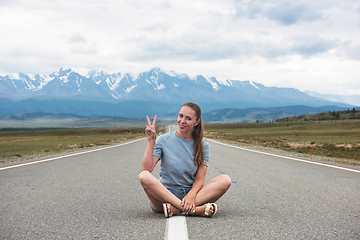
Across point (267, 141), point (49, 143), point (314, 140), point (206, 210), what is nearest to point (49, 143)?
point (49, 143)

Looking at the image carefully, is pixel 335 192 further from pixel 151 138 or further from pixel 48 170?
pixel 48 170

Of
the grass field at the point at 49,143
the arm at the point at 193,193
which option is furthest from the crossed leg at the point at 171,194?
the grass field at the point at 49,143

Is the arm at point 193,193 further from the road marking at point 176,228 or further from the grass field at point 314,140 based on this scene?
the grass field at point 314,140

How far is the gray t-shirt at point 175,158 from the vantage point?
4.50 meters

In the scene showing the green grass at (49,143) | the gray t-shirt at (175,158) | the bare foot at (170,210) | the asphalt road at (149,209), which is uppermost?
the gray t-shirt at (175,158)

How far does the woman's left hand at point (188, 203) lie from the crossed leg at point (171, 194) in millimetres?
76

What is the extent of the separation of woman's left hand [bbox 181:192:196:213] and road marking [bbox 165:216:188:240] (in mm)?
152

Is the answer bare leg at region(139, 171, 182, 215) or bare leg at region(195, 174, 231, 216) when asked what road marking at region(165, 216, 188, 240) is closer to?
bare leg at region(139, 171, 182, 215)

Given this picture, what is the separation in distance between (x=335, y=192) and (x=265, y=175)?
244 centimetres

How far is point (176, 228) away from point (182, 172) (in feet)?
3.11

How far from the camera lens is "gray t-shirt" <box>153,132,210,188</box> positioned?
4.50 metres

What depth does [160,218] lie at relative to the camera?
4336mm

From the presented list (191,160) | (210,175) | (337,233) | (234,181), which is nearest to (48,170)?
(210,175)

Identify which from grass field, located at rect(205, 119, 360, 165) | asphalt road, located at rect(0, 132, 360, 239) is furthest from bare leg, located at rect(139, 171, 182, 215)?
grass field, located at rect(205, 119, 360, 165)
